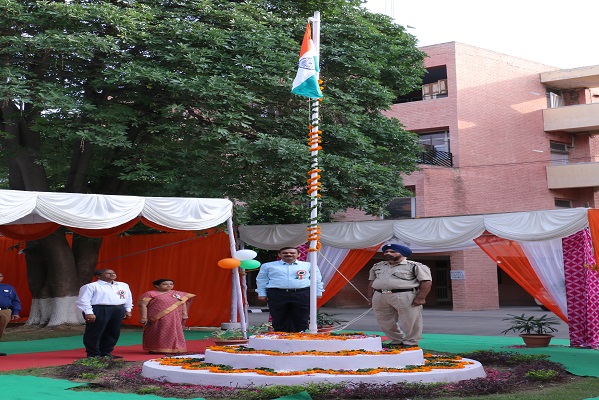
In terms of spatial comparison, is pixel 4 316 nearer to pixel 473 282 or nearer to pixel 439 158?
pixel 473 282

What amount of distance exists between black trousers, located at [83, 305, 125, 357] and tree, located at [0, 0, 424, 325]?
3991 millimetres

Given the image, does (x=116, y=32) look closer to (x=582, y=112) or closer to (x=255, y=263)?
(x=255, y=263)

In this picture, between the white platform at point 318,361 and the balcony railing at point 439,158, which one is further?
the balcony railing at point 439,158

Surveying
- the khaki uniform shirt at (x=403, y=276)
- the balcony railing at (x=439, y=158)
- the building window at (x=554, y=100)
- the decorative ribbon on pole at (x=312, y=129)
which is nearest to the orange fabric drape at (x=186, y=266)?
the khaki uniform shirt at (x=403, y=276)

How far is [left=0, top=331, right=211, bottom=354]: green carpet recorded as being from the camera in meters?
13.7

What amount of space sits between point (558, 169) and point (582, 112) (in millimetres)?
2353

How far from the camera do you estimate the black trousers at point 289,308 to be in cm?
1134

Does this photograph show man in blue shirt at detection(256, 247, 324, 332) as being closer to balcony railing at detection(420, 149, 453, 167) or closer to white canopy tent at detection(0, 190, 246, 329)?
white canopy tent at detection(0, 190, 246, 329)

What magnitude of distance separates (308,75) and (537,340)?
6.12m

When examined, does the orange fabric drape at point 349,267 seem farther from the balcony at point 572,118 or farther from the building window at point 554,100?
the building window at point 554,100

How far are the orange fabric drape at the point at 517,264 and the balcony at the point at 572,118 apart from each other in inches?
713

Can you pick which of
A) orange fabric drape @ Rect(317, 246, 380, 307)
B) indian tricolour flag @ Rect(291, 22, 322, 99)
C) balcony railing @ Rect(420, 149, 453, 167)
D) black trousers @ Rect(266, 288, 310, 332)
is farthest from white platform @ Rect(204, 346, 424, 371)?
balcony railing @ Rect(420, 149, 453, 167)

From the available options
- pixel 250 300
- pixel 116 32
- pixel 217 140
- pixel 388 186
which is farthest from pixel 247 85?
pixel 250 300

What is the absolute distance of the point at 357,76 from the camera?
1772 cm
